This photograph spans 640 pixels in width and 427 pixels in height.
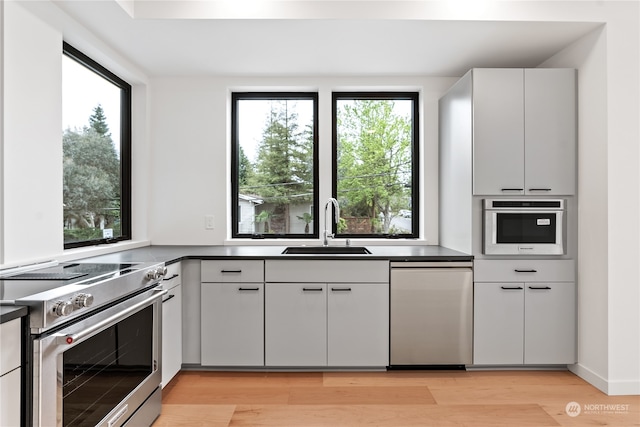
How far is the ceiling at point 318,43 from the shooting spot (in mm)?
2588

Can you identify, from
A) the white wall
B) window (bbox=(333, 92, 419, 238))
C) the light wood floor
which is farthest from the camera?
window (bbox=(333, 92, 419, 238))

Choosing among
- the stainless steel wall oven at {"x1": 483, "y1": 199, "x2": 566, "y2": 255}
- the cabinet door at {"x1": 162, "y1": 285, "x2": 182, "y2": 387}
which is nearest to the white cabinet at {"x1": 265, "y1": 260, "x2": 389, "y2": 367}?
the cabinet door at {"x1": 162, "y1": 285, "x2": 182, "y2": 387}

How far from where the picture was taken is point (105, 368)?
1.78 m

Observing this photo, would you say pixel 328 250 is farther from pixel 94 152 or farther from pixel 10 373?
pixel 10 373

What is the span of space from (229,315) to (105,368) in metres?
1.17

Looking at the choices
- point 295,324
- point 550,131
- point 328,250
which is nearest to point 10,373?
point 295,324

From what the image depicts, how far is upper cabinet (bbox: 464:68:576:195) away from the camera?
9.56 ft

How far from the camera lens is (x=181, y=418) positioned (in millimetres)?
2348

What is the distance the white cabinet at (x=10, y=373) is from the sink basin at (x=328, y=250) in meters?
1.95

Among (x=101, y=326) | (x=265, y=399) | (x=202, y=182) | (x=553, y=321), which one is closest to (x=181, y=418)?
(x=265, y=399)

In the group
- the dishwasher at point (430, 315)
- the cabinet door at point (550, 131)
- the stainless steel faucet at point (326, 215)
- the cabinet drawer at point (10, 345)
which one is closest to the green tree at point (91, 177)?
the cabinet drawer at point (10, 345)

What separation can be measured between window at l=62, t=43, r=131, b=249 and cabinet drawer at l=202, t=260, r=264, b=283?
0.88 meters

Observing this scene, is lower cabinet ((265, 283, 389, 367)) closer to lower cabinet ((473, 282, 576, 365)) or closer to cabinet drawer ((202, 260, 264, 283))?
cabinet drawer ((202, 260, 264, 283))

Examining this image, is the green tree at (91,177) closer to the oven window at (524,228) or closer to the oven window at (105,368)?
the oven window at (105,368)
